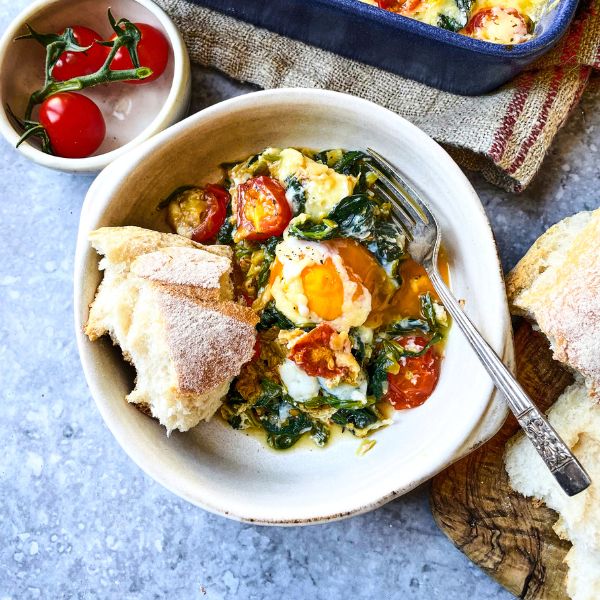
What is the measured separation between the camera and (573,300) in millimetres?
2725

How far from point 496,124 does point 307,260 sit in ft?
3.26

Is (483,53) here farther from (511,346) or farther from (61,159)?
(61,159)

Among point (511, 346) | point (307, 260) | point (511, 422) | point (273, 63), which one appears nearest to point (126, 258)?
point (307, 260)

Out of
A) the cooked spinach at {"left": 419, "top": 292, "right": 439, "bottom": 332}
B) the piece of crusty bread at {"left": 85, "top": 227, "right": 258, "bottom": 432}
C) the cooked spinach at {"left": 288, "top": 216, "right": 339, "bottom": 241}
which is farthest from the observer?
the cooked spinach at {"left": 419, "top": 292, "right": 439, "bottom": 332}

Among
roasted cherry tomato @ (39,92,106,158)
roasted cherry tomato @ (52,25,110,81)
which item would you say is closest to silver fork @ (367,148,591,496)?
roasted cherry tomato @ (39,92,106,158)

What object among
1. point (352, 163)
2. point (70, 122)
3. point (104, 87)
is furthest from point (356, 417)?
point (104, 87)

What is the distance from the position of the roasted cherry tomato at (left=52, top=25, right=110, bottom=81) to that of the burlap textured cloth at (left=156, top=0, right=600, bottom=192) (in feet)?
1.11

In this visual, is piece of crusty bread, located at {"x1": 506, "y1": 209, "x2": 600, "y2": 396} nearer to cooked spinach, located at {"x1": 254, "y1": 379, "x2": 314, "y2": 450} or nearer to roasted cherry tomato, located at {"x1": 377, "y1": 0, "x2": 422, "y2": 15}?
cooked spinach, located at {"x1": 254, "y1": 379, "x2": 314, "y2": 450}

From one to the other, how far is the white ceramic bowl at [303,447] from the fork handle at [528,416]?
7 cm

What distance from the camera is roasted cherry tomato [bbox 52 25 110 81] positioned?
10.8 feet

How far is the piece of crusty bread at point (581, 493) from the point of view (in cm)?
287

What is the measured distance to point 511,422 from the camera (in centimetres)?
309

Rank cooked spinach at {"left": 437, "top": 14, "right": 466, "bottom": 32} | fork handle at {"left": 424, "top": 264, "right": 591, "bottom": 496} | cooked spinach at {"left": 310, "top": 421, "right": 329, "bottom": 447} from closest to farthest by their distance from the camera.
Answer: fork handle at {"left": 424, "top": 264, "right": 591, "bottom": 496} < cooked spinach at {"left": 310, "top": 421, "right": 329, "bottom": 447} < cooked spinach at {"left": 437, "top": 14, "right": 466, "bottom": 32}

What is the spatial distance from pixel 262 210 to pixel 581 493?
1625mm
